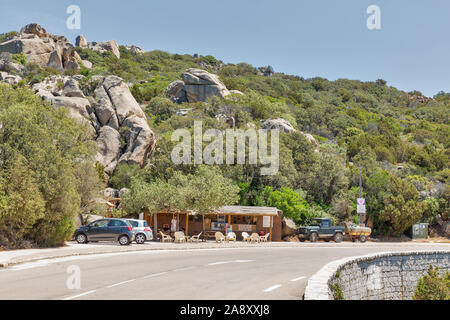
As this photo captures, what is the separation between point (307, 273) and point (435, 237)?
41.1 meters

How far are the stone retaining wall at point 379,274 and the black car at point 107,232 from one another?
14.8 m

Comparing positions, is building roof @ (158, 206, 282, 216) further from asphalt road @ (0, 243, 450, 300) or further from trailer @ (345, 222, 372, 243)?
asphalt road @ (0, 243, 450, 300)

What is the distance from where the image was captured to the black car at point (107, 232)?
2716 cm

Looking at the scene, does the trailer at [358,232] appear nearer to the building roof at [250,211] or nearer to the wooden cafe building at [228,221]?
the wooden cafe building at [228,221]

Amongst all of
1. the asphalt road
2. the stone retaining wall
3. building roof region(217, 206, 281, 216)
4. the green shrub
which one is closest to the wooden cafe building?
building roof region(217, 206, 281, 216)

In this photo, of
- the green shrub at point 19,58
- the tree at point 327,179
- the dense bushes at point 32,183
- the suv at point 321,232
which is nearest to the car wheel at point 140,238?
the dense bushes at point 32,183

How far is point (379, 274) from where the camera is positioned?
1930cm

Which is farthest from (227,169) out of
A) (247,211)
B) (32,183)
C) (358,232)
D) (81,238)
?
(32,183)

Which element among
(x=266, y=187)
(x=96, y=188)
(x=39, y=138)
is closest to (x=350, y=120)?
(x=266, y=187)

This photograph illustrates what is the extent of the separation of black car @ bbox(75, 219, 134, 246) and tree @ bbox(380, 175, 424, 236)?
30079 millimetres

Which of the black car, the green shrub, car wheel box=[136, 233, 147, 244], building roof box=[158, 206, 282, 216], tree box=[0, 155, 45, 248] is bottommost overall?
car wheel box=[136, 233, 147, 244]

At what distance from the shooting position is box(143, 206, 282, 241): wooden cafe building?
37.5 metres
